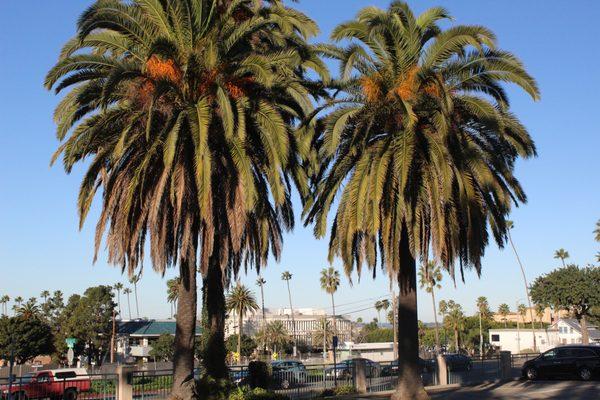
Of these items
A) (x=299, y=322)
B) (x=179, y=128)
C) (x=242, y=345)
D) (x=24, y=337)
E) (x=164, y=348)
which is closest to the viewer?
(x=179, y=128)

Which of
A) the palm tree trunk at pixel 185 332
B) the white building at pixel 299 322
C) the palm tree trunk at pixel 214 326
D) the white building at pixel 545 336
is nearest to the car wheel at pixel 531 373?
the palm tree trunk at pixel 214 326

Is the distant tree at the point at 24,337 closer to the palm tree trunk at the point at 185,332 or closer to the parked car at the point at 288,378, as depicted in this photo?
the parked car at the point at 288,378

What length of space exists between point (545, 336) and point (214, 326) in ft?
315

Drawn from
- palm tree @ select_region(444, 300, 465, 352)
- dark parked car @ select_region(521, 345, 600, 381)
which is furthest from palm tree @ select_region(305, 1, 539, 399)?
palm tree @ select_region(444, 300, 465, 352)

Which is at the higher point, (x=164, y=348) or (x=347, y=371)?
(x=347, y=371)

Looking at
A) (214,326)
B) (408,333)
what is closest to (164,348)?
(214,326)

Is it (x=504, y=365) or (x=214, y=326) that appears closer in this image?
(x=214, y=326)

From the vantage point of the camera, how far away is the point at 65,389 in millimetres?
22922

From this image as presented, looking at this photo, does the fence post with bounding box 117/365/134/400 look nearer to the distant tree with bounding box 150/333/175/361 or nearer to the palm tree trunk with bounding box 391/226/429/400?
the palm tree trunk with bounding box 391/226/429/400

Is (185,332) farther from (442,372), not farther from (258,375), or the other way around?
(442,372)

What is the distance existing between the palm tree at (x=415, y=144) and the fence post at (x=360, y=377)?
6048 mm

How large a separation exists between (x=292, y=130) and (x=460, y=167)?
17.3 ft

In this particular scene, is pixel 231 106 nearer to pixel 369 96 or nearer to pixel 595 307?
pixel 369 96

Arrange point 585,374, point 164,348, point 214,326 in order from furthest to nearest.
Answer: point 164,348
point 585,374
point 214,326
